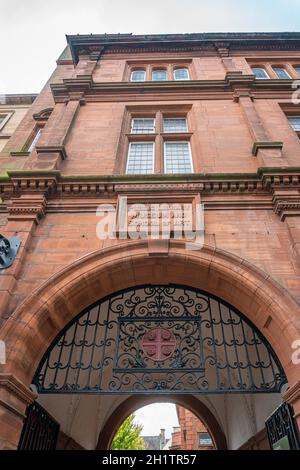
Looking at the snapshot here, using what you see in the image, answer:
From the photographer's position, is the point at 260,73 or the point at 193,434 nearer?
the point at 260,73

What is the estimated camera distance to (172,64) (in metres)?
11.1

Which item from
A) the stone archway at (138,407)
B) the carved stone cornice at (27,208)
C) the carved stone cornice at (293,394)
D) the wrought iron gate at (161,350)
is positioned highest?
the carved stone cornice at (27,208)

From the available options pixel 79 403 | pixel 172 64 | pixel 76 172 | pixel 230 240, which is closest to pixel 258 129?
pixel 230 240

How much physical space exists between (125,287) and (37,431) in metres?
2.79

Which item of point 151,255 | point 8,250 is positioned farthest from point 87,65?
point 151,255

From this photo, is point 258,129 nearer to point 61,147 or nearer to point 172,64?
point 61,147

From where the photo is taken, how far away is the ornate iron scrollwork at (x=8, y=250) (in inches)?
195

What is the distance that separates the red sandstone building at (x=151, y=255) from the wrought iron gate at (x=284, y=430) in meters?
0.03

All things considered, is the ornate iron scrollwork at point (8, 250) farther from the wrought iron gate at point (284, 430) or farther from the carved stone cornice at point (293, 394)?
the wrought iron gate at point (284, 430)

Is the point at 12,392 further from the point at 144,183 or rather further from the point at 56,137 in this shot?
the point at 56,137

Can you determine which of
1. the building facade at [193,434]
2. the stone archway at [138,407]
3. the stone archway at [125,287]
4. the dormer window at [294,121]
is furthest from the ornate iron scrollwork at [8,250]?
the building facade at [193,434]

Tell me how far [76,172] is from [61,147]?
705 millimetres

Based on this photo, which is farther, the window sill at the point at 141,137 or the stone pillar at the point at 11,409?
the window sill at the point at 141,137

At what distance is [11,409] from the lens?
153 inches
